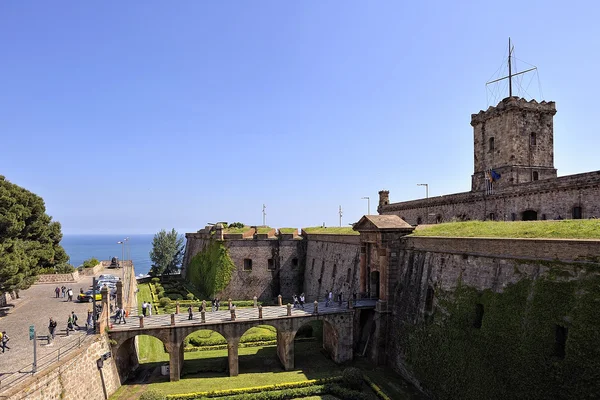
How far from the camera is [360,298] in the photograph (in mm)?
31500

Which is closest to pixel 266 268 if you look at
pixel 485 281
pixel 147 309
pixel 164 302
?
pixel 164 302

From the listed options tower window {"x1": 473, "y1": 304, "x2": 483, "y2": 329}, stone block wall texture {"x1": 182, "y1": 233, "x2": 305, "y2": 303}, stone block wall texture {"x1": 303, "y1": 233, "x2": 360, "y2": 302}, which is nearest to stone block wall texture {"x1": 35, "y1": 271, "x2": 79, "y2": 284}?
stone block wall texture {"x1": 182, "y1": 233, "x2": 305, "y2": 303}

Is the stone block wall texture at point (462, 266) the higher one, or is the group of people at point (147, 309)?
the stone block wall texture at point (462, 266)

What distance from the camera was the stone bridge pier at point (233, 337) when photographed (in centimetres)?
2555

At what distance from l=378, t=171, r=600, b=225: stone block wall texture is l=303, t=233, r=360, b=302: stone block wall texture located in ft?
32.6

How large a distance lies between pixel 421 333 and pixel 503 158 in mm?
21102

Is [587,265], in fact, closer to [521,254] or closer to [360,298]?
[521,254]

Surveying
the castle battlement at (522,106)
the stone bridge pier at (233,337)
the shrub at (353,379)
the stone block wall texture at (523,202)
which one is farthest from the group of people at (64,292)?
the castle battlement at (522,106)

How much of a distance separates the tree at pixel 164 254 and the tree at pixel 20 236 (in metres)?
24.1

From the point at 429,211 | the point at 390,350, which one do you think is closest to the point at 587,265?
the point at 390,350

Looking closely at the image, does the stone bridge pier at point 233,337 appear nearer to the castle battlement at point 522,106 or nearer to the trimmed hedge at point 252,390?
the trimmed hedge at point 252,390

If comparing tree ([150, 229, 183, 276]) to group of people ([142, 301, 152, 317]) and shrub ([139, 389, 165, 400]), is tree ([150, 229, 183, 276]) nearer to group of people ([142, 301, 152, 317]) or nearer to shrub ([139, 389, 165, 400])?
group of people ([142, 301, 152, 317])

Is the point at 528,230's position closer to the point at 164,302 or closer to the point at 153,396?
the point at 153,396

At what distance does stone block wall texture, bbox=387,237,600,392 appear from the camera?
16766 millimetres
